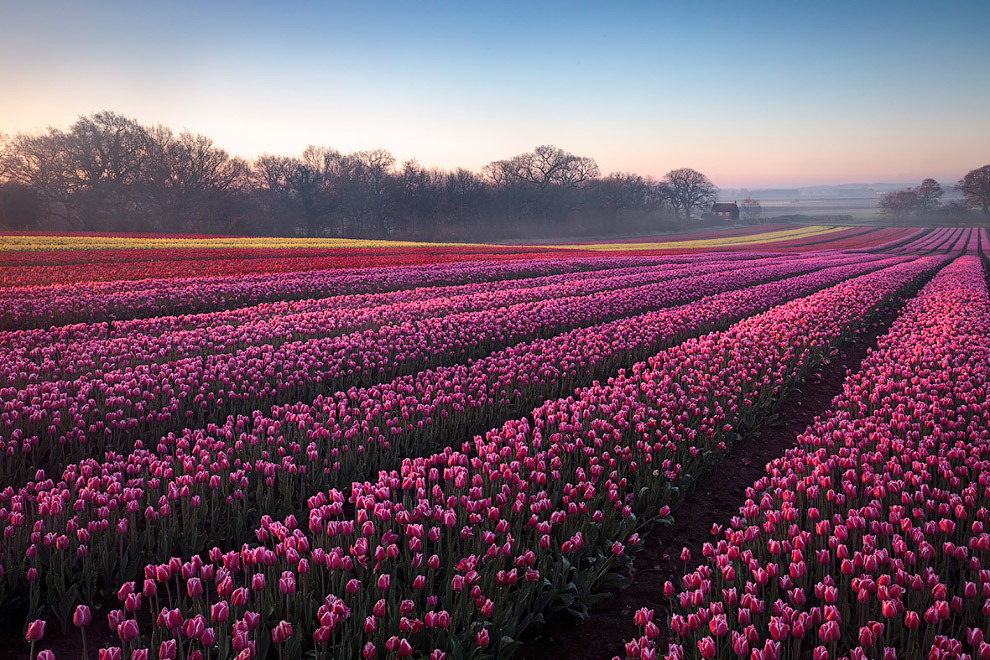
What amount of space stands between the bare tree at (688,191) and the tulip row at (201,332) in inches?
4596

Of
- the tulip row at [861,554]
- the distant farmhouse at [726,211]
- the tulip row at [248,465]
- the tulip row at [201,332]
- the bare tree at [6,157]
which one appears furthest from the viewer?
the distant farmhouse at [726,211]

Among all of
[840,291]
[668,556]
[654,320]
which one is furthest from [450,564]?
[840,291]

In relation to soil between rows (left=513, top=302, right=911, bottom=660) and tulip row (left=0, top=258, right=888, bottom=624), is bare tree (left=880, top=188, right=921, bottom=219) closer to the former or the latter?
soil between rows (left=513, top=302, right=911, bottom=660)

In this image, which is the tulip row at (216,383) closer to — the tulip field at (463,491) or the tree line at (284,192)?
the tulip field at (463,491)

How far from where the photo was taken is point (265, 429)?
5.78m

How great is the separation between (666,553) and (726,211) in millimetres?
142616

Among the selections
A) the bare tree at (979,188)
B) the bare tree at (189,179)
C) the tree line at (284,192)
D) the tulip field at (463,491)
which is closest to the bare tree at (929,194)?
the bare tree at (979,188)

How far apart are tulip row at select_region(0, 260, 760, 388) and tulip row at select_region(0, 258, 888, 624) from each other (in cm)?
288

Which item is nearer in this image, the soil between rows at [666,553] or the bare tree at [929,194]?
the soil between rows at [666,553]

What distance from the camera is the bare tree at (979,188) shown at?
117000mm

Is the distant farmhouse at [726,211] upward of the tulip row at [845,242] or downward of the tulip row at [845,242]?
upward

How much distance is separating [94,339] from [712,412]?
9959mm

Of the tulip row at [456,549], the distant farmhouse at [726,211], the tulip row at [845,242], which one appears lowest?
the tulip row at [456,549]

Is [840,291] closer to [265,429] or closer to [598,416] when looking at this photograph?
[598,416]
